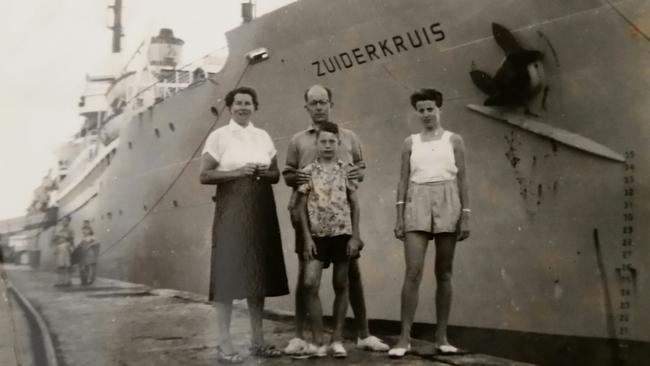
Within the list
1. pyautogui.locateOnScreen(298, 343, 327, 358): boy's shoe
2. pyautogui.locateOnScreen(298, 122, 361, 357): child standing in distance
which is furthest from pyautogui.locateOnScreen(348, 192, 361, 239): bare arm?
pyautogui.locateOnScreen(298, 343, 327, 358): boy's shoe

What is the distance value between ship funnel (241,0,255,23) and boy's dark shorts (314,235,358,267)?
13.0ft

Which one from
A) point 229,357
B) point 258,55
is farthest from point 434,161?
point 258,55

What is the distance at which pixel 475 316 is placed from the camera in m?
5.01

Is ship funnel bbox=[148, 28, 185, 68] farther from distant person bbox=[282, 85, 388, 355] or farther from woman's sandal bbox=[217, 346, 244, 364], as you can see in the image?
woman's sandal bbox=[217, 346, 244, 364]

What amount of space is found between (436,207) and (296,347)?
3.57 feet

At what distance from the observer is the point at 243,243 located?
3555 mm

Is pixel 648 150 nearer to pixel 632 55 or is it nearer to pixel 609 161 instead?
pixel 609 161

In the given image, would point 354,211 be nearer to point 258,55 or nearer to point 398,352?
point 398,352

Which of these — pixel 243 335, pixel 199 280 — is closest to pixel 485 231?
pixel 243 335

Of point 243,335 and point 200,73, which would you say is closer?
point 243,335

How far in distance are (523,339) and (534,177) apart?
1.21 meters

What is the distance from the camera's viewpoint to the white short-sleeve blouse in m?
3.57

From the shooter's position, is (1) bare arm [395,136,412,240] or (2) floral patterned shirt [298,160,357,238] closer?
(2) floral patterned shirt [298,160,357,238]

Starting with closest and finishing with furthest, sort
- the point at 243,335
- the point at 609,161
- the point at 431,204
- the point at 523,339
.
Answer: the point at 431,204, the point at 243,335, the point at 609,161, the point at 523,339
